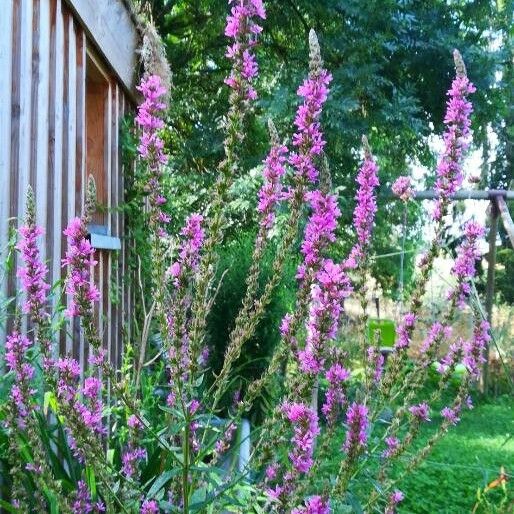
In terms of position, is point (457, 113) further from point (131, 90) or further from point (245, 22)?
point (131, 90)

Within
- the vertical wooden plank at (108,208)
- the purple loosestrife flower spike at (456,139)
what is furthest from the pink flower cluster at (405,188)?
the vertical wooden plank at (108,208)

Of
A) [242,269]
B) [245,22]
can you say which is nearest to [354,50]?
[242,269]

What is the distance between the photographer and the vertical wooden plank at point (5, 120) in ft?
7.62

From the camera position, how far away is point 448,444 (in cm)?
587

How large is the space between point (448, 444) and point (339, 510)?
14.3 feet

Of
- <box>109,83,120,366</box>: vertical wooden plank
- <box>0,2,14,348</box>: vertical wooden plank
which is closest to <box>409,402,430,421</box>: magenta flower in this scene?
<box>0,2,14,348</box>: vertical wooden plank

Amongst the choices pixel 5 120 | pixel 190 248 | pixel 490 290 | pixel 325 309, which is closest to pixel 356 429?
pixel 325 309

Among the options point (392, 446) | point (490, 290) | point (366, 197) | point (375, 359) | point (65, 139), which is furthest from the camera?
point (490, 290)

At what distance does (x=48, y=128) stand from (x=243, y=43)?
161cm

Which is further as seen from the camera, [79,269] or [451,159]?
[451,159]

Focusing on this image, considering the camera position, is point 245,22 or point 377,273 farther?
point 377,273

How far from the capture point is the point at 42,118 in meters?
2.76

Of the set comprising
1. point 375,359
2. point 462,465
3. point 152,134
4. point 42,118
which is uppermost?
point 42,118

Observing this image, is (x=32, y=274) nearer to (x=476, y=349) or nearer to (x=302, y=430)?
(x=302, y=430)
